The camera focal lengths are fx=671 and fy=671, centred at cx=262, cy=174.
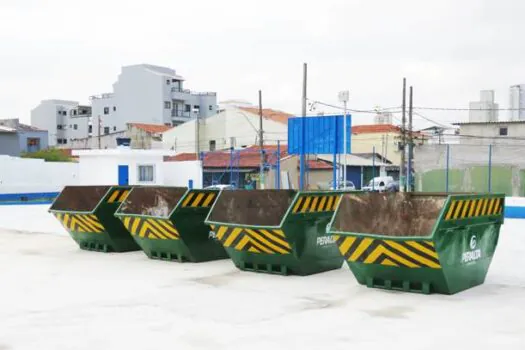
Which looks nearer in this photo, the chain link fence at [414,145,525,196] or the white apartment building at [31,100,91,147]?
the chain link fence at [414,145,525,196]

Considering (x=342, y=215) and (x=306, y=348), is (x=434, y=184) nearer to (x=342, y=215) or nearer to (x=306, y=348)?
(x=342, y=215)

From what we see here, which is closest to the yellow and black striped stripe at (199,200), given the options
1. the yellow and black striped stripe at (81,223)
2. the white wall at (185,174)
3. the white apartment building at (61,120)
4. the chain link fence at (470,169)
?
the yellow and black striped stripe at (81,223)

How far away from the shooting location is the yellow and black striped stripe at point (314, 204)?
9.36m

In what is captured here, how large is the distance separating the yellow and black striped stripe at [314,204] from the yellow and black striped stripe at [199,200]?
2215 mm

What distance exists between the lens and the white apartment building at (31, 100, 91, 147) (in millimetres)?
75312

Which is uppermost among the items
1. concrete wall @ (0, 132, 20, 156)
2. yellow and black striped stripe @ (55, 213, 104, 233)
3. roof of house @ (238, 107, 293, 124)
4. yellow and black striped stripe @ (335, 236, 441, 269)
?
roof of house @ (238, 107, 293, 124)

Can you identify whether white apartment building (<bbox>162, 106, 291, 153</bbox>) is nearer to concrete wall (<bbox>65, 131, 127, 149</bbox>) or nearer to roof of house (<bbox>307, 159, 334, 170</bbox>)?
concrete wall (<bbox>65, 131, 127, 149</bbox>)

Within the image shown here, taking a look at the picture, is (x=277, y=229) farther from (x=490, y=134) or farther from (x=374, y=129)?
(x=374, y=129)

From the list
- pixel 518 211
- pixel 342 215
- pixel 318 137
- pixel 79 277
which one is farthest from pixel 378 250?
pixel 318 137

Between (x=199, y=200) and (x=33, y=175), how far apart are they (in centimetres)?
2808

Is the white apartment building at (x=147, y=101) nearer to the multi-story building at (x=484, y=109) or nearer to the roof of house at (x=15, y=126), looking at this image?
the roof of house at (x=15, y=126)

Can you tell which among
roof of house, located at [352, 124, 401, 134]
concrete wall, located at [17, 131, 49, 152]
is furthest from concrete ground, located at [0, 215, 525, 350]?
concrete wall, located at [17, 131, 49, 152]

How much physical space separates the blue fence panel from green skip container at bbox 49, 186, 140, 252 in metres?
14.6

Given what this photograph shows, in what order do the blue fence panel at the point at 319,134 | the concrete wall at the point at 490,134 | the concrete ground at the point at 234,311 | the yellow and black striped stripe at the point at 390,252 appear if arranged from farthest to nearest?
1. the concrete wall at the point at 490,134
2. the blue fence panel at the point at 319,134
3. the yellow and black striped stripe at the point at 390,252
4. the concrete ground at the point at 234,311
